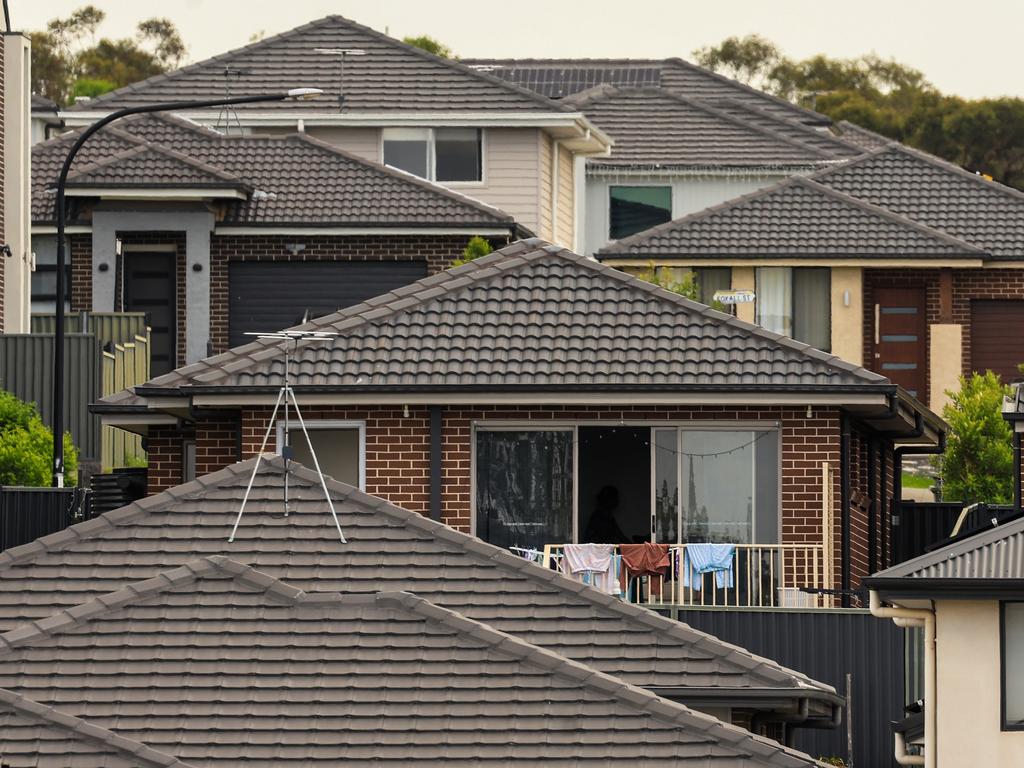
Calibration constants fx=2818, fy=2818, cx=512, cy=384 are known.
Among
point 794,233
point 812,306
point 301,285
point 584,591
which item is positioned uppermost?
point 794,233

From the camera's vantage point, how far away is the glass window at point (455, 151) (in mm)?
50031

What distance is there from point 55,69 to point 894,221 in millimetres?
59836

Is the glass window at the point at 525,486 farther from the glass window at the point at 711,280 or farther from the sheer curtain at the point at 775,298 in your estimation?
the sheer curtain at the point at 775,298

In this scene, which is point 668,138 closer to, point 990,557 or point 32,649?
point 990,557

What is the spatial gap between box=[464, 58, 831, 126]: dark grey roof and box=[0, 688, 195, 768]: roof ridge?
4174cm

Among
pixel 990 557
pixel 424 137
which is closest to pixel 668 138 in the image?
pixel 424 137

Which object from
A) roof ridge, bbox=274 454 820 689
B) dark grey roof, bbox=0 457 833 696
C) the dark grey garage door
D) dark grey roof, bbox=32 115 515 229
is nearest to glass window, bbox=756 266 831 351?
dark grey roof, bbox=32 115 515 229

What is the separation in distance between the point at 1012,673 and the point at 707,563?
6178mm

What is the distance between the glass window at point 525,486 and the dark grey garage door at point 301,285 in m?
15.6

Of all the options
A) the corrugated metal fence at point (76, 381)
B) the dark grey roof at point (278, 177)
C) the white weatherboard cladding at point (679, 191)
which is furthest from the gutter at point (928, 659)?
the white weatherboard cladding at point (679, 191)

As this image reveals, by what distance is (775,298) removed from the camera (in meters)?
47.0

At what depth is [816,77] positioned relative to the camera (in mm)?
108625

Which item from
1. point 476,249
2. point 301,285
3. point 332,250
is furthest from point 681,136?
point 476,249

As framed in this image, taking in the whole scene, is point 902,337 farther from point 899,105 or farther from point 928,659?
point 899,105
